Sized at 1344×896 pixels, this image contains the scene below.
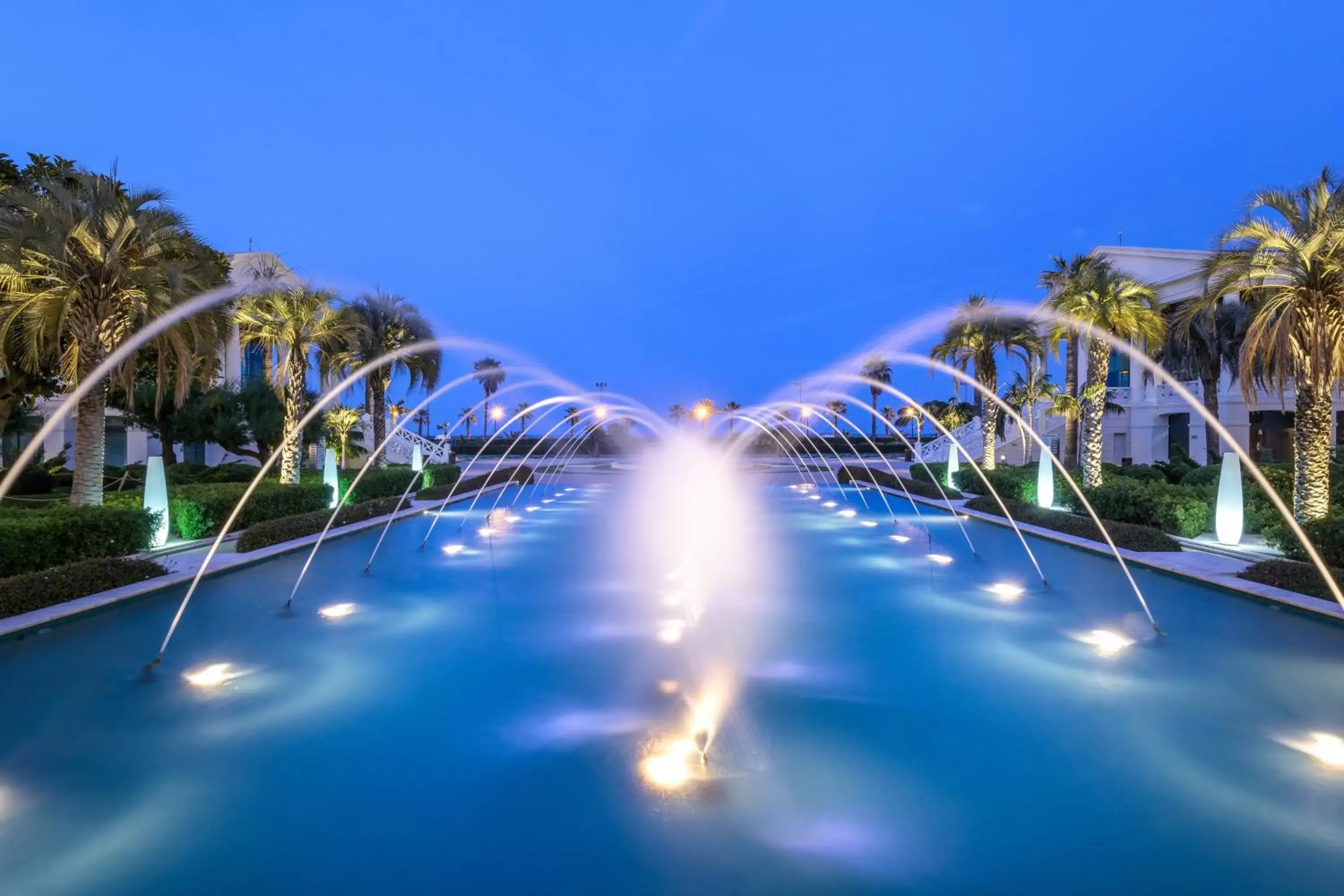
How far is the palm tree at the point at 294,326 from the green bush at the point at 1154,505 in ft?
74.9

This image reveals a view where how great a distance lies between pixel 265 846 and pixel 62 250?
14.6 meters

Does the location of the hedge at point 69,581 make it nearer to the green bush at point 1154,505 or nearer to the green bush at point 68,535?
the green bush at point 68,535

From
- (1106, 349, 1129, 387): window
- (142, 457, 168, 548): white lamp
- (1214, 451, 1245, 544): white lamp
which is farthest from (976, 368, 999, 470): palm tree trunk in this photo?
(142, 457, 168, 548): white lamp

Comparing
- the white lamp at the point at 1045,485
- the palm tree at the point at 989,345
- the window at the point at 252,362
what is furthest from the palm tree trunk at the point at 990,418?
the window at the point at 252,362

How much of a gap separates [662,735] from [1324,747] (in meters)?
5.40

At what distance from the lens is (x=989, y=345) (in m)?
34.5

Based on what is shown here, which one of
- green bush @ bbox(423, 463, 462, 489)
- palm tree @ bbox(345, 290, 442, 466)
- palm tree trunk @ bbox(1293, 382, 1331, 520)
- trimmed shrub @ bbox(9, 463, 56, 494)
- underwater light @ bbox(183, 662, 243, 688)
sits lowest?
underwater light @ bbox(183, 662, 243, 688)

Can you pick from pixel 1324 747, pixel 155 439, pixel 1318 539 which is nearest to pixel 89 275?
pixel 1324 747

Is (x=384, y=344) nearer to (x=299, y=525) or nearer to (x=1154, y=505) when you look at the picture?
(x=299, y=525)

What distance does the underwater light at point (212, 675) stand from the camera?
7781mm

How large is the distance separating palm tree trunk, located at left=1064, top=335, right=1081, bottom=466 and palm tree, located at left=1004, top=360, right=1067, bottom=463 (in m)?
0.93

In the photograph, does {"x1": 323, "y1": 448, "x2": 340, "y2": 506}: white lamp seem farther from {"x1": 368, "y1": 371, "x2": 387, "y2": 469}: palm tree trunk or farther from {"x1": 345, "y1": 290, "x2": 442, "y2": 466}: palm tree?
{"x1": 368, "y1": 371, "x2": 387, "y2": 469}: palm tree trunk

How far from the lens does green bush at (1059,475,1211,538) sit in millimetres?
16547

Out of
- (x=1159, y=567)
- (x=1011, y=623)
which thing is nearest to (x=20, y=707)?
(x=1011, y=623)
